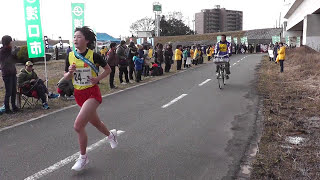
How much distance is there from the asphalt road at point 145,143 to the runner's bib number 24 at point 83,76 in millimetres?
1236

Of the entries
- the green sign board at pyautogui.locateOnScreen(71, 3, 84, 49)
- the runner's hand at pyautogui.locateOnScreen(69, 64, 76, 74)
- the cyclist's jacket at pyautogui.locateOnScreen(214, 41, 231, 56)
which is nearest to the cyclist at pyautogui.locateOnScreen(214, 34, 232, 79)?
the cyclist's jacket at pyautogui.locateOnScreen(214, 41, 231, 56)

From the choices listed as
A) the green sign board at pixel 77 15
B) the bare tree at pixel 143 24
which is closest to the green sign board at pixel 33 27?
the green sign board at pixel 77 15

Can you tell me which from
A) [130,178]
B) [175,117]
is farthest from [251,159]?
[175,117]

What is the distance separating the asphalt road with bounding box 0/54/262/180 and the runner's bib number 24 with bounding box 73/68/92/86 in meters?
1.24

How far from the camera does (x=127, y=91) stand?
468 inches

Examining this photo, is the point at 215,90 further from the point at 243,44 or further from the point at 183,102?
the point at 243,44

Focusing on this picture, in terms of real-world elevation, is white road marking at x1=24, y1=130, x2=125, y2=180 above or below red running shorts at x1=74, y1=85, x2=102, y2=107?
below

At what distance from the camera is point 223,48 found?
40.4 feet

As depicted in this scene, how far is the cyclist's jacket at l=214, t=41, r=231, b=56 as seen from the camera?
1229cm

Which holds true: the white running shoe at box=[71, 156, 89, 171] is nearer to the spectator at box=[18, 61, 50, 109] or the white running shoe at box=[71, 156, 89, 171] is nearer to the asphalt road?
the asphalt road

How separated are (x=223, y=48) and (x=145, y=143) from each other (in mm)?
7902

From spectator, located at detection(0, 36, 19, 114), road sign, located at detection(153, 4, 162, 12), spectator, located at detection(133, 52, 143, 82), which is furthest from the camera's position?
road sign, located at detection(153, 4, 162, 12)

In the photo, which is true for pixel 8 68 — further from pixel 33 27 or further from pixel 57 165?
pixel 57 165

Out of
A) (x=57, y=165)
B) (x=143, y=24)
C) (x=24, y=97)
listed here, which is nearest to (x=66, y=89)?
(x=24, y=97)
